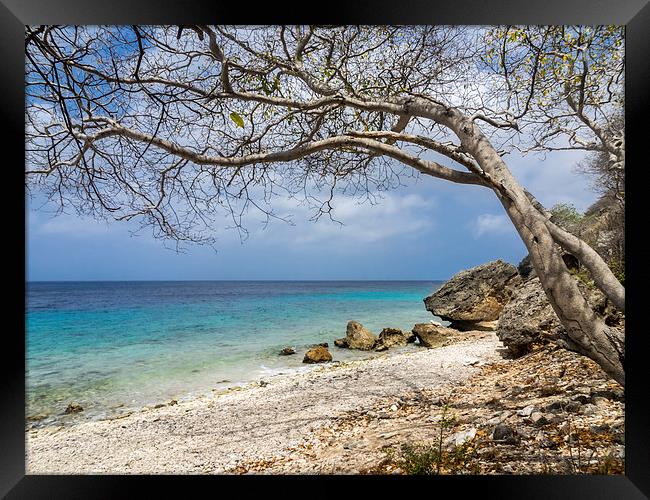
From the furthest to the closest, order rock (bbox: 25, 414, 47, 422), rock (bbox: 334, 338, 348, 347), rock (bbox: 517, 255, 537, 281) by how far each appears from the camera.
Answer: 1. rock (bbox: 334, 338, 348, 347)
2. rock (bbox: 517, 255, 537, 281)
3. rock (bbox: 25, 414, 47, 422)

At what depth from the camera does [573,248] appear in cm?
203

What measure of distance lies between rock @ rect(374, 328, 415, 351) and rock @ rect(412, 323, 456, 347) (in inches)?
14.5

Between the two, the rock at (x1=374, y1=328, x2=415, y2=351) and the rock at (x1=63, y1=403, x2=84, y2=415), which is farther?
the rock at (x1=374, y1=328, x2=415, y2=351)

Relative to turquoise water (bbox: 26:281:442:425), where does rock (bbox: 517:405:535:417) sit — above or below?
above

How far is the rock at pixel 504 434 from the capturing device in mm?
2211

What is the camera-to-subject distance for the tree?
6.80 feet

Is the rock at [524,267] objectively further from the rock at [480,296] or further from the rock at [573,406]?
the rock at [573,406]

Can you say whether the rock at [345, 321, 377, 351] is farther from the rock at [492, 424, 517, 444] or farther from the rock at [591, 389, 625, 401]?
the rock at [492, 424, 517, 444]

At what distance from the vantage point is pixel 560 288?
1.92m

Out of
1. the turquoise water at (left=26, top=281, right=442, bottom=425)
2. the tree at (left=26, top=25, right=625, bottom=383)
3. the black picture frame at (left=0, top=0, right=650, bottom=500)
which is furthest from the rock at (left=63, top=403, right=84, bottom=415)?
the black picture frame at (left=0, top=0, right=650, bottom=500)
